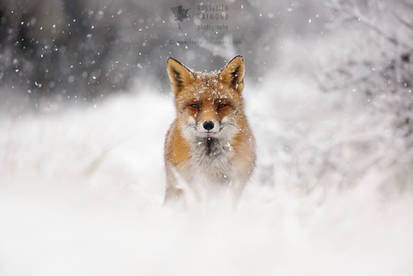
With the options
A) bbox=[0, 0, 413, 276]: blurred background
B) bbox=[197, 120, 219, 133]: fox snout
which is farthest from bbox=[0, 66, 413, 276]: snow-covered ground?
bbox=[197, 120, 219, 133]: fox snout

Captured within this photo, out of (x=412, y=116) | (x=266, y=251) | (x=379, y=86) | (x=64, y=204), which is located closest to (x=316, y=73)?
(x=379, y=86)

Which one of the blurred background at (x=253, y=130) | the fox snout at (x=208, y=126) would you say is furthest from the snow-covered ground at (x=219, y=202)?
the fox snout at (x=208, y=126)

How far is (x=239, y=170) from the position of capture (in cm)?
157

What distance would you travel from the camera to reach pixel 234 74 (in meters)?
1.52

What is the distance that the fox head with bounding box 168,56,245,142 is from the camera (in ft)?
4.90

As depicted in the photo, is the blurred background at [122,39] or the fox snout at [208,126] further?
the blurred background at [122,39]

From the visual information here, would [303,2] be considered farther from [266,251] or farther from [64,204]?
[64,204]

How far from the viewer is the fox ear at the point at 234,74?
151 centimetres

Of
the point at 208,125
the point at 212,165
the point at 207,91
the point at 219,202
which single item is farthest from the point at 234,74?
the point at 219,202

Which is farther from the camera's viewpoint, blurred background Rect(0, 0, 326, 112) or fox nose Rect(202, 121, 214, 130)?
blurred background Rect(0, 0, 326, 112)

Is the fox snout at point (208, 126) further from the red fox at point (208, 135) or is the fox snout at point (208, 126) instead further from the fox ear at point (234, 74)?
the fox ear at point (234, 74)

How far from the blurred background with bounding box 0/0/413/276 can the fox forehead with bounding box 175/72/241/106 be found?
0.08 meters

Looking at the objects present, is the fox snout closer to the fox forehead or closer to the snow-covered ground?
the fox forehead

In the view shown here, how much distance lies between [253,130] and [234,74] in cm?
25
